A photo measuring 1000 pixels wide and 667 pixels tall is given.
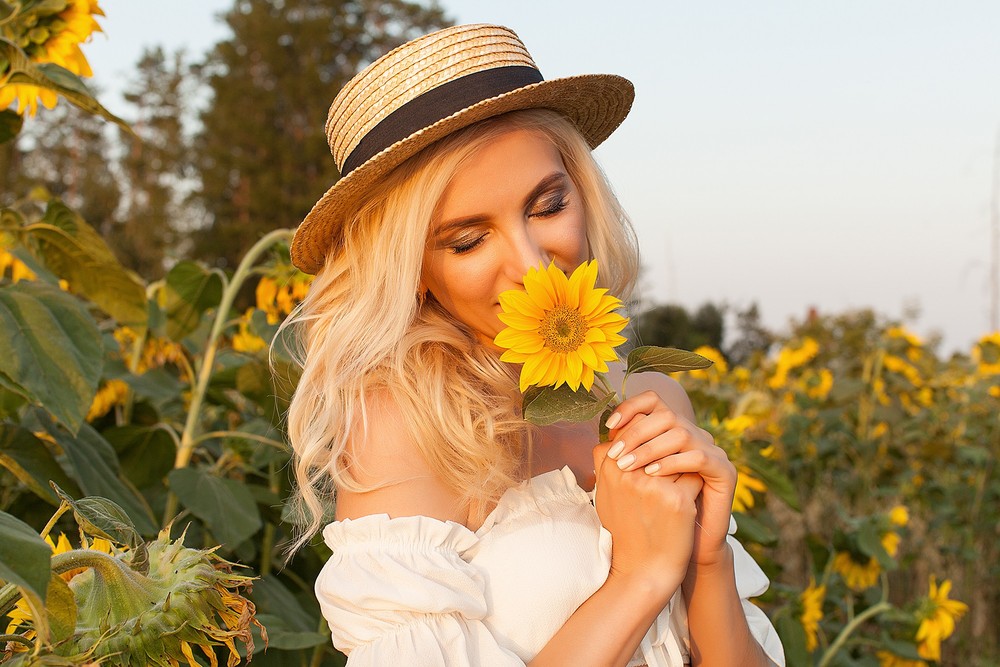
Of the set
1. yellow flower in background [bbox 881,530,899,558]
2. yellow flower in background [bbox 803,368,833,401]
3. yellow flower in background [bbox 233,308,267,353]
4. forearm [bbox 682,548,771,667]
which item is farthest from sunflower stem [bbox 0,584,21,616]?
yellow flower in background [bbox 803,368,833,401]

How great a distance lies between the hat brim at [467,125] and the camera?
1282mm

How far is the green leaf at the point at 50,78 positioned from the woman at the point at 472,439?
31 centimetres

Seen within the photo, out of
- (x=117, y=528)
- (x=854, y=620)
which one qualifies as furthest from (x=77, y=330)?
(x=854, y=620)

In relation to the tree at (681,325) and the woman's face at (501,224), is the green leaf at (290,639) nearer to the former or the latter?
the woman's face at (501,224)

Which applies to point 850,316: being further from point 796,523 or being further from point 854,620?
point 854,620

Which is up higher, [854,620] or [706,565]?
[706,565]

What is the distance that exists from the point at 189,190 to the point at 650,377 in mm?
22522

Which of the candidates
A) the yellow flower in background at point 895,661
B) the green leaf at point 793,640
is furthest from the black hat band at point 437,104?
the yellow flower in background at point 895,661

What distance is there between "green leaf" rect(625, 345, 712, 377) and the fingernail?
0.45ft

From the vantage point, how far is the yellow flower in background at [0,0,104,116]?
146 cm

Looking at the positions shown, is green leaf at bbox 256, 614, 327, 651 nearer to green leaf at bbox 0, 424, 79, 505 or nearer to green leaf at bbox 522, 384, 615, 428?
green leaf at bbox 0, 424, 79, 505

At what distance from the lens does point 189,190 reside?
22.8m

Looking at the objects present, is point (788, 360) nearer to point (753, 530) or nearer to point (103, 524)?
point (753, 530)

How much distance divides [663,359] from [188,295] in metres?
1.15
